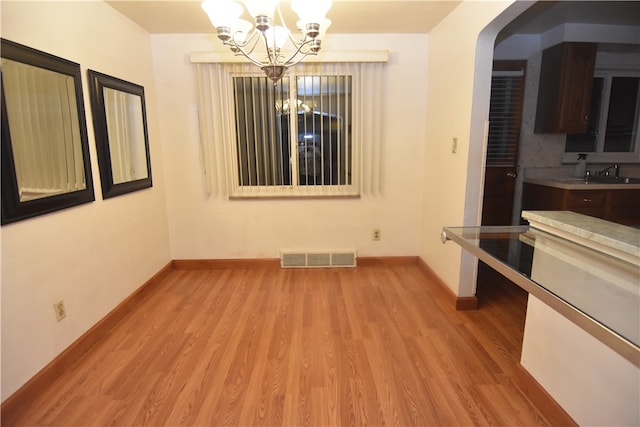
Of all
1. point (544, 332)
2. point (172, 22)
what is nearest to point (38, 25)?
point (172, 22)

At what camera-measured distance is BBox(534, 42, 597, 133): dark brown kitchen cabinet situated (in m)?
3.32

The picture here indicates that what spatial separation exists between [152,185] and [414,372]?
2757 millimetres

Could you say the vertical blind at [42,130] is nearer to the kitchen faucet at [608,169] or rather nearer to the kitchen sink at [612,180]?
the kitchen sink at [612,180]

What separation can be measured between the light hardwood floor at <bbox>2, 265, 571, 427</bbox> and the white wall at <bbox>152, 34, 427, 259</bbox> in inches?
26.5

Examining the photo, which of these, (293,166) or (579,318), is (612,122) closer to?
(293,166)

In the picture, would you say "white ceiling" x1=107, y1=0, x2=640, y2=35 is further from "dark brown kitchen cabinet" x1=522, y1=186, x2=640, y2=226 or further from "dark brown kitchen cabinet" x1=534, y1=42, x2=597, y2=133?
"dark brown kitchen cabinet" x1=522, y1=186, x2=640, y2=226

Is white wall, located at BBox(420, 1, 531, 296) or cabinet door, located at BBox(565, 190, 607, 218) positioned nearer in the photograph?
white wall, located at BBox(420, 1, 531, 296)

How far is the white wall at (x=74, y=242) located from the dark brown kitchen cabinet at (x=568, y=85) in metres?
4.07

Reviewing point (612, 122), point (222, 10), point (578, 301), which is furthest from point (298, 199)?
point (612, 122)

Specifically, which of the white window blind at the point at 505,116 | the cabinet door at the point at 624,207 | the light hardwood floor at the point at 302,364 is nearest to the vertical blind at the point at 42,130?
the light hardwood floor at the point at 302,364

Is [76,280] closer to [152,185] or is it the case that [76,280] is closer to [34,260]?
[34,260]

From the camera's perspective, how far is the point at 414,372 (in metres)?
1.96

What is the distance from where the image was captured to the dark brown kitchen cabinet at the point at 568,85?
10.9 feet

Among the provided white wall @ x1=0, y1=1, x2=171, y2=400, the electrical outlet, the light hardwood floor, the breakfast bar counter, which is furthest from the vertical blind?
the breakfast bar counter
